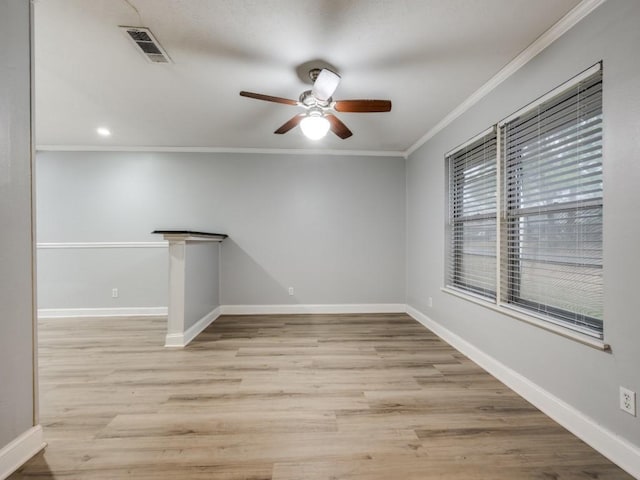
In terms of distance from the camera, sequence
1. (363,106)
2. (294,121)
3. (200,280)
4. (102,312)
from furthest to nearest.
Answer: (102,312) < (200,280) < (294,121) < (363,106)

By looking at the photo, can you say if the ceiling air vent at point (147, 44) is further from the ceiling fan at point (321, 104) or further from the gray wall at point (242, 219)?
the gray wall at point (242, 219)

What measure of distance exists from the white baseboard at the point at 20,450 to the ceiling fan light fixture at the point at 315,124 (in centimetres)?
246

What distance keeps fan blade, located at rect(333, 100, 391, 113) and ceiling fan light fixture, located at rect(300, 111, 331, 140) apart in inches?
5.7

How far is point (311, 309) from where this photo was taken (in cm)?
435

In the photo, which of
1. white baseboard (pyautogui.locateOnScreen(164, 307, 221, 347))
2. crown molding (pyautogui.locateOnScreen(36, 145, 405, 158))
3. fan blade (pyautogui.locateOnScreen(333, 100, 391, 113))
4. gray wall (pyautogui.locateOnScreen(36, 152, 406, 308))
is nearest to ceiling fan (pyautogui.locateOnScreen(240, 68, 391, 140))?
fan blade (pyautogui.locateOnScreen(333, 100, 391, 113))

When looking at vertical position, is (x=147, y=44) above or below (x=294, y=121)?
above

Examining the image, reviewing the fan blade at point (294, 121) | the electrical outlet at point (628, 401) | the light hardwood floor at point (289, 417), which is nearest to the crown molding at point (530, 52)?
the fan blade at point (294, 121)

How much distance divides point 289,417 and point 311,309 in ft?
8.39

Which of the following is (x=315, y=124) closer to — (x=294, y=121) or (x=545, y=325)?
(x=294, y=121)

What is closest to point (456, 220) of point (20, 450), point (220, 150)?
point (220, 150)

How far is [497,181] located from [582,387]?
1.49 m

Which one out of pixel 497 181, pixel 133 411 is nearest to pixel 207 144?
pixel 133 411

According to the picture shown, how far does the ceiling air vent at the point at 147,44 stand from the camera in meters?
1.87

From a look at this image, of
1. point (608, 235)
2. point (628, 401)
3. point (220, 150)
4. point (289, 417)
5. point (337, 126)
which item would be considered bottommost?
point (289, 417)
